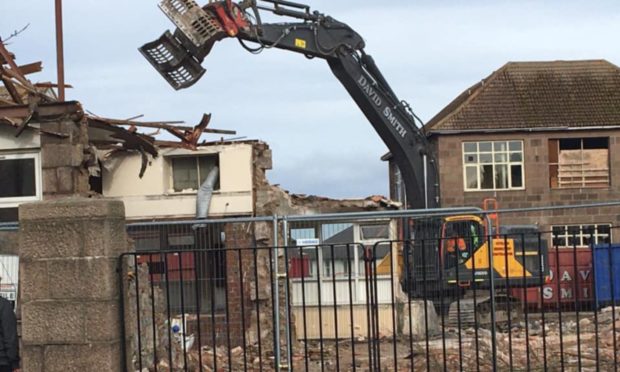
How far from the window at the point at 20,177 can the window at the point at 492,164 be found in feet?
69.3

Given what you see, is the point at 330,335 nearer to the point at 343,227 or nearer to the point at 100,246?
the point at 343,227

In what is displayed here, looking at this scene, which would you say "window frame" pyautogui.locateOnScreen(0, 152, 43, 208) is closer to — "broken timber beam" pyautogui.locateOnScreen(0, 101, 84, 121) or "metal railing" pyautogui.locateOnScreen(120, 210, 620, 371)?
"broken timber beam" pyautogui.locateOnScreen(0, 101, 84, 121)

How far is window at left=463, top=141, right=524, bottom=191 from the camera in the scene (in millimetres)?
36750

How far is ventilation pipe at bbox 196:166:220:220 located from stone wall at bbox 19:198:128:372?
1491cm

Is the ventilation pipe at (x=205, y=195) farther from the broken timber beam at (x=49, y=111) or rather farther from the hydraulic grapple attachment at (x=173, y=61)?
the broken timber beam at (x=49, y=111)

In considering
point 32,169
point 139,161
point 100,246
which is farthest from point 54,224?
point 139,161

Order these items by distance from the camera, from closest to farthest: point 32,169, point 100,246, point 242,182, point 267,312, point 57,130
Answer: point 100,246
point 267,312
point 57,130
point 32,169
point 242,182

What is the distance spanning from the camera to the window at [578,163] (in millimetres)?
36906

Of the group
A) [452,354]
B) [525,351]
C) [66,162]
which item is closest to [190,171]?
[66,162]

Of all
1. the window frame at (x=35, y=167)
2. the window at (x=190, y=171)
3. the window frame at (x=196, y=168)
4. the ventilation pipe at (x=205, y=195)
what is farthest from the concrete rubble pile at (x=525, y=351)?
A: the window at (x=190, y=171)

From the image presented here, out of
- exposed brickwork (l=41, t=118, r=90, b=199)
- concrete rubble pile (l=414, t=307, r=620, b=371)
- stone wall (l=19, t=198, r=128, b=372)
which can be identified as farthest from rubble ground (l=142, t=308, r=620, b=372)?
stone wall (l=19, t=198, r=128, b=372)

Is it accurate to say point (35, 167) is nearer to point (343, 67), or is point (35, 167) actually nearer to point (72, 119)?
point (72, 119)

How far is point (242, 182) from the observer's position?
22875 millimetres

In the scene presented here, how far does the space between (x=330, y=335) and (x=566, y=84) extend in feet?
86.3
